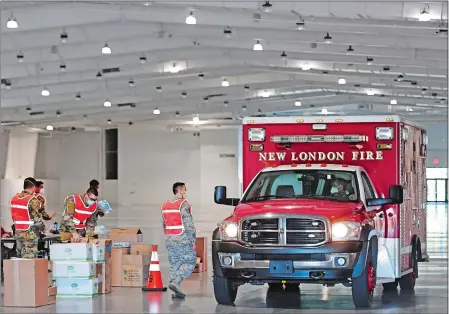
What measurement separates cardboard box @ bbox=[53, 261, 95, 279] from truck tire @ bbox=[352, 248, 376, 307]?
3.43 metres

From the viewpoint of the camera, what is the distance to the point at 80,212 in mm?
15672

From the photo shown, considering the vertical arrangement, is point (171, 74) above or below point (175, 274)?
above

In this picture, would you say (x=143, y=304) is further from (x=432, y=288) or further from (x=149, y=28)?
(x=149, y=28)

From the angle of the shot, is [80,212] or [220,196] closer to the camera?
[220,196]

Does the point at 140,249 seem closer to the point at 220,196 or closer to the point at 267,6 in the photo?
the point at 220,196

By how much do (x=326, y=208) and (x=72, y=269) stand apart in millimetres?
3397

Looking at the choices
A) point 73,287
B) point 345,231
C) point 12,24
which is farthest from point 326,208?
point 12,24

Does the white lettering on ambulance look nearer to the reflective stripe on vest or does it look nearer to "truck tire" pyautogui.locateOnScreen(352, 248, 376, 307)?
the reflective stripe on vest

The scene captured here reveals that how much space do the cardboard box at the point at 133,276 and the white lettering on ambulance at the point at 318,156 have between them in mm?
2394

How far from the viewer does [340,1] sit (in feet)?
79.5

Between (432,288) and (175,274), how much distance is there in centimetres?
Result: 387

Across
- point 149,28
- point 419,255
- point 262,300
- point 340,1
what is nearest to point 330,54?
point 149,28

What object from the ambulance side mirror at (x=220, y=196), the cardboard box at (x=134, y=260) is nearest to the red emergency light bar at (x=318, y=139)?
the ambulance side mirror at (x=220, y=196)

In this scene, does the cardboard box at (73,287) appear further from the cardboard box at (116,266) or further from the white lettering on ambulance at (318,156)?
the white lettering on ambulance at (318,156)
